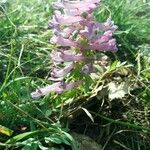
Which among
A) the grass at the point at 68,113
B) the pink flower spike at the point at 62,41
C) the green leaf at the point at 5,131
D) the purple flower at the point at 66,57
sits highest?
the pink flower spike at the point at 62,41

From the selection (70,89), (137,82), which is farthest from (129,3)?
(70,89)

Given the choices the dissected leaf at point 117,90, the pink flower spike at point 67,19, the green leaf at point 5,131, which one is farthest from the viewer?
the dissected leaf at point 117,90

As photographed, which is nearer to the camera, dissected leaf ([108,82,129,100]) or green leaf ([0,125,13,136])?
green leaf ([0,125,13,136])

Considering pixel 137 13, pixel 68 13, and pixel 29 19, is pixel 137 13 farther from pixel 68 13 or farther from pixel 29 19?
pixel 68 13

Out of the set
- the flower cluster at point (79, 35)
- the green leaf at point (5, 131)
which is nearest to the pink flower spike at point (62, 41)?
the flower cluster at point (79, 35)

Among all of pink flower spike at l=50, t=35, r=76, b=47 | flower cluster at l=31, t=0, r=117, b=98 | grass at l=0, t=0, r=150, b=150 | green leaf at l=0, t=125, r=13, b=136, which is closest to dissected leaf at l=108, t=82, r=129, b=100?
grass at l=0, t=0, r=150, b=150

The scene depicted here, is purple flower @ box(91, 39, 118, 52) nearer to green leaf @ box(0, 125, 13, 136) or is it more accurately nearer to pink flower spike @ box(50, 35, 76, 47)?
pink flower spike @ box(50, 35, 76, 47)

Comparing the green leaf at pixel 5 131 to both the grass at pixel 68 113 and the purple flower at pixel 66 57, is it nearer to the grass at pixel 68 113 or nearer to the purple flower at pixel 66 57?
the grass at pixel 68 113

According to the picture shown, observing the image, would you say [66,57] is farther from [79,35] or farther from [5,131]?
[5,131]

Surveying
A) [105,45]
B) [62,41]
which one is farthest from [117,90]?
[62,41]
